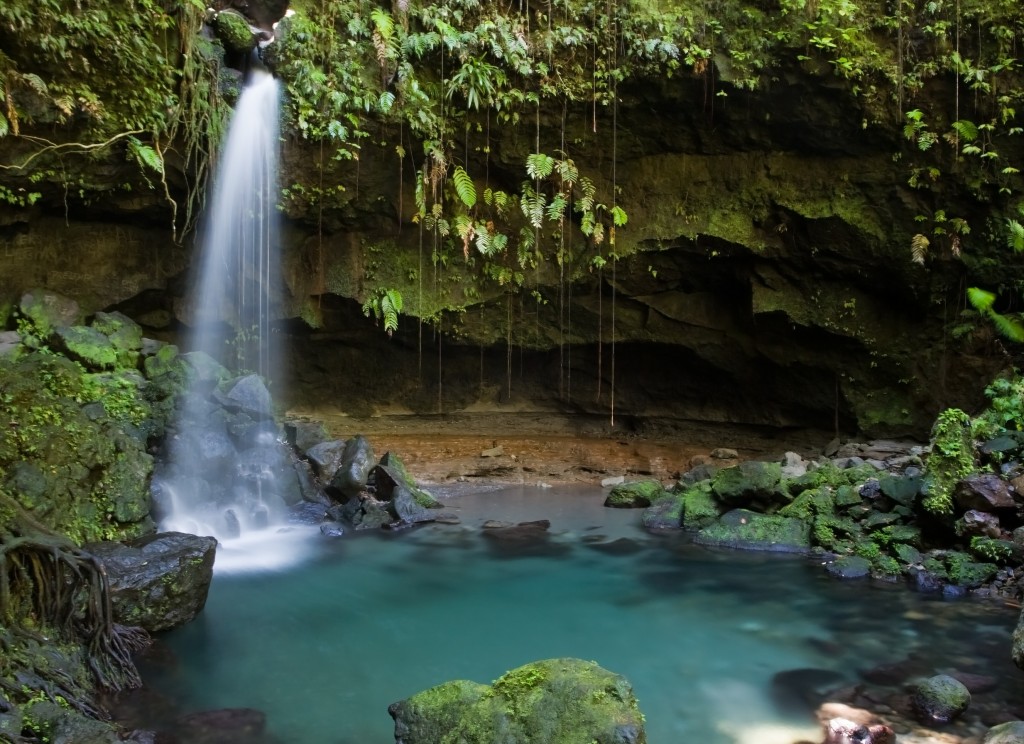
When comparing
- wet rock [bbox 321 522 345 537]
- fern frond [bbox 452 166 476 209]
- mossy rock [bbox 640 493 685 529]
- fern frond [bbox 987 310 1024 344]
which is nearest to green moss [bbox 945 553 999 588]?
mossy rock [bbox 640 493 685 529]

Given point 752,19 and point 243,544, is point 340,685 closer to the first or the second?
point 243,544

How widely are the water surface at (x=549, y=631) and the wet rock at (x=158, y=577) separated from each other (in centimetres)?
25

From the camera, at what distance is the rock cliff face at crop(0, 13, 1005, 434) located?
11.7 metres

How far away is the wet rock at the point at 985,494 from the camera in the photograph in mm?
8062

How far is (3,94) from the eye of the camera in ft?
26.4

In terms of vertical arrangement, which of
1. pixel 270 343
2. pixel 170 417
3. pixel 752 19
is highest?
pixel 752 19

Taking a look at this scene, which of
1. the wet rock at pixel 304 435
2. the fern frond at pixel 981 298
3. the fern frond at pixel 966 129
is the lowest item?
the wet rock at pixel 304 435

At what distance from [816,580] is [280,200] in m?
9.68

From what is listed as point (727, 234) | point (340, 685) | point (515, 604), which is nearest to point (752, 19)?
point (727, 234)

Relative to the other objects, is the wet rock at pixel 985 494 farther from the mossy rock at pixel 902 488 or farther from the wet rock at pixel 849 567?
the wet rock at pixel 849 567

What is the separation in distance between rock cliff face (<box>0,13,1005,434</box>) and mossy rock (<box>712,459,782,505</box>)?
429 cm

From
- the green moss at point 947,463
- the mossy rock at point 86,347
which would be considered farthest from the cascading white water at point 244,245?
the green moss at point 947,463

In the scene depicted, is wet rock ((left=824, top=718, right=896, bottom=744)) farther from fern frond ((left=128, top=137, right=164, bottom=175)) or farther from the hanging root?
fern frond ((left=128, top=137, right=164, bottom=175))

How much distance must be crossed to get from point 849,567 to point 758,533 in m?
1.39
